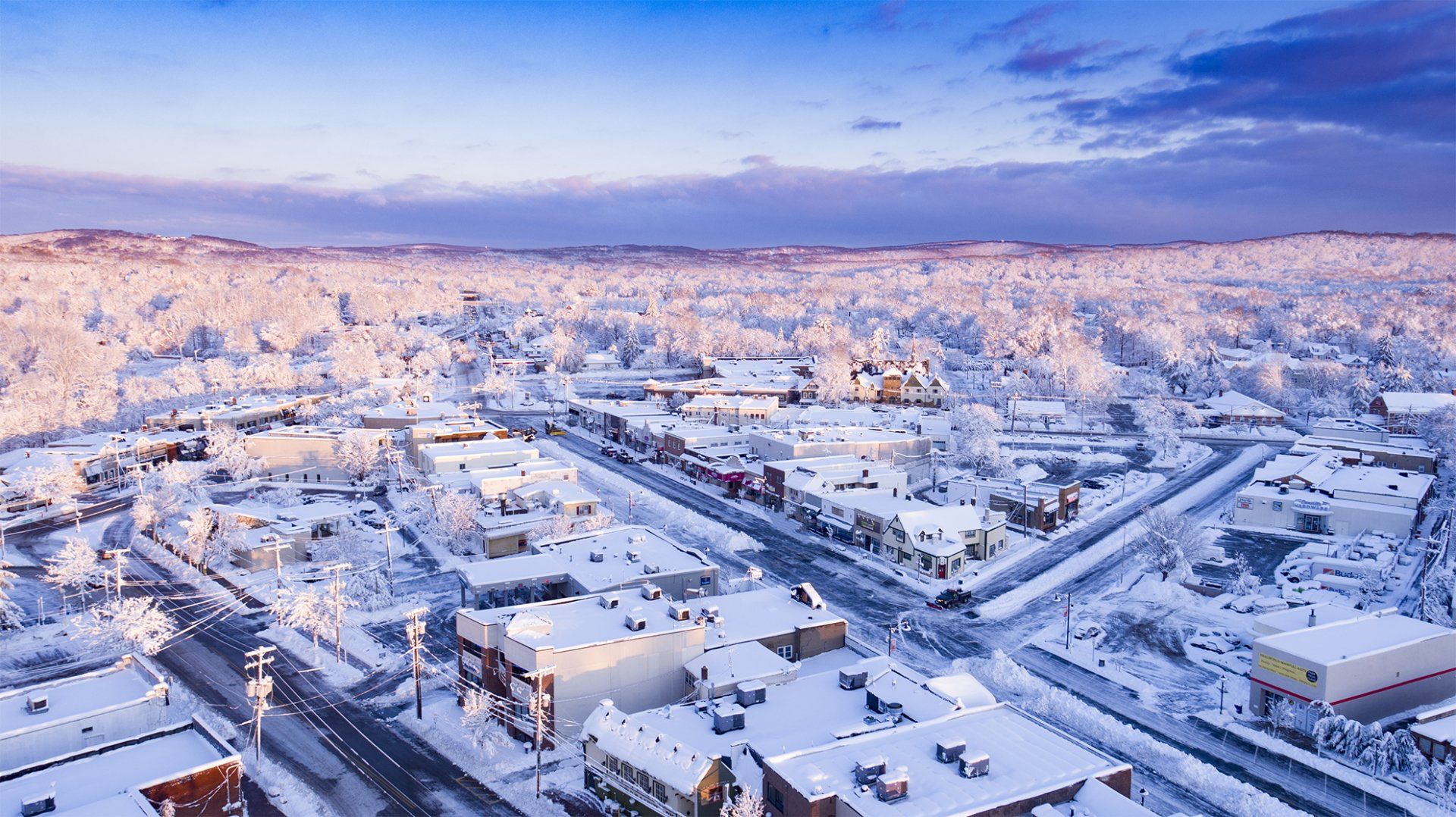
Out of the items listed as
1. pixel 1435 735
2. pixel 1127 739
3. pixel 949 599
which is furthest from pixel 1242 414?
pixel 1127 739

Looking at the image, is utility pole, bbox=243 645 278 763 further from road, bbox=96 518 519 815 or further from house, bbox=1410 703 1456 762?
house, bbox=1410 703 1456 762

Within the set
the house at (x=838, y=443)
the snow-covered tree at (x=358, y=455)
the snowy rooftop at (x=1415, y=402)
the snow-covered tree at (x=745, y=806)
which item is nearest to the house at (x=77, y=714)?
the snow-covered tree at (x=745, y=806)

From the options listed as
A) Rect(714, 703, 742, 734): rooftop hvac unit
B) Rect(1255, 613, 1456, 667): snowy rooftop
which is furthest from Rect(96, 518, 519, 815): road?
Rect(1255, 613, 1456, 667): snowy rooftop

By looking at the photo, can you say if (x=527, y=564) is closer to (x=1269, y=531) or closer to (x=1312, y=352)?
(x=1269, y=531)

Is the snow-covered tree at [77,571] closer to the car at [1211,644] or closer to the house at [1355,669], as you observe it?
the car at [1211,644]

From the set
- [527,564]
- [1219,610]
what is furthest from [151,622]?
[1219,610]

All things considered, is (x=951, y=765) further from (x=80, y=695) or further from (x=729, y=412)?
(x=729, y=412)
